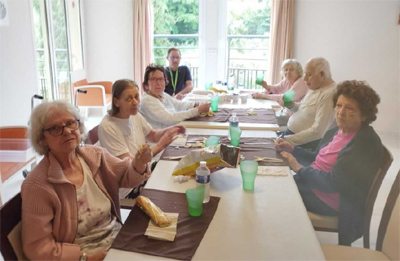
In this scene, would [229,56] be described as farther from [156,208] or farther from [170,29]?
[156,208]

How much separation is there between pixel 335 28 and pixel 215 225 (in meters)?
4.72

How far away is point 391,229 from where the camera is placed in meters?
1.44

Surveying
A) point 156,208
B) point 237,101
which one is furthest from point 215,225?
point 237,101

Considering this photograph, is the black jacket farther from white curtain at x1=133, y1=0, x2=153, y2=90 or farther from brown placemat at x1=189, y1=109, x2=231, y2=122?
white curtain at x1=133, y1=0, x2=153, y2=90

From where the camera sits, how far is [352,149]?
1.66m

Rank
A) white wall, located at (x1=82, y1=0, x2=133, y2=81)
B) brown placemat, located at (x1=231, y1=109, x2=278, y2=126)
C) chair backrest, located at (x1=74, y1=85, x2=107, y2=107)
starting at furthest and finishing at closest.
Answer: white wall, located at (x1=82, y1=0, x2=133, y2=81) → chair backrest, located at (x1=74, y1=85, x2=107, y2=107) → brown placemat, located at (x1=231, y1=109, x2=278, y2=126)

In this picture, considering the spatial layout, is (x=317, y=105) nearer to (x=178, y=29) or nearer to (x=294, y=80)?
(x=294, y=80)

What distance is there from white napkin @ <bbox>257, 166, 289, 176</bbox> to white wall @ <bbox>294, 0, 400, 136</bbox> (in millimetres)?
3857

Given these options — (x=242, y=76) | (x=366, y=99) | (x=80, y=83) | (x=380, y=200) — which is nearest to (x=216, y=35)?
(x=242, y=76)

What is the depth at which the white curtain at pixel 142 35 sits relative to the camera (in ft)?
17.3

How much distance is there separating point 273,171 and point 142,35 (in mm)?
4191

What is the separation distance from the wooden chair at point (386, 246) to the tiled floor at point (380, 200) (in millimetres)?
248

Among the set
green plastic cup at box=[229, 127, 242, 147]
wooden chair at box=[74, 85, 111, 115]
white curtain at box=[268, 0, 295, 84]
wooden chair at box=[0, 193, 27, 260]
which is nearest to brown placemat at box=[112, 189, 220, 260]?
wooden chair at box=[0, 193, 27, 260]

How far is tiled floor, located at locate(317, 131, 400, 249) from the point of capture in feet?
6.96
